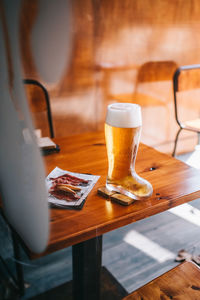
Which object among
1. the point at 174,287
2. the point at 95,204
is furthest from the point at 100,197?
the point at 174,287

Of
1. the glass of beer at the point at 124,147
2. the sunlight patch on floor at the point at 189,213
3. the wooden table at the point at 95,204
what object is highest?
the glass of beer at the point at 124,147

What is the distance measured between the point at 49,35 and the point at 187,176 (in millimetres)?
854

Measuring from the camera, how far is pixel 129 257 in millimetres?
1599

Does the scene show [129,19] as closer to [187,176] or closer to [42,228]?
[187,176]

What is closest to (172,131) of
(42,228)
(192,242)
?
(192,242)

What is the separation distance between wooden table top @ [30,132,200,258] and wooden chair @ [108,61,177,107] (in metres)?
1.34

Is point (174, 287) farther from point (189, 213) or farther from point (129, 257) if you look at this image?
point (189, 213)

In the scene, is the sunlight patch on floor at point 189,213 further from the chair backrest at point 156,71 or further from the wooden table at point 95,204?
the chair backrest at point 156,71

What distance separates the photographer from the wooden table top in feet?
2.40

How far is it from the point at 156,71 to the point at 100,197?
2.12 meters

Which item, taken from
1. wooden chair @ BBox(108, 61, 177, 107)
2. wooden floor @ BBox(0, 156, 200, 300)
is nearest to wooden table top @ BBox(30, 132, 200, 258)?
wooden floor @ BBox(0, 156, 200, 300)

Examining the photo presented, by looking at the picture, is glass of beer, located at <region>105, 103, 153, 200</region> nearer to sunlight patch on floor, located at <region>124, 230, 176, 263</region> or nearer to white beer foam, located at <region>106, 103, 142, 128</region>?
white beer foam, located at <region>106, 103, 142, 128</region>

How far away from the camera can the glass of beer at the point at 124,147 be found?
0.80m

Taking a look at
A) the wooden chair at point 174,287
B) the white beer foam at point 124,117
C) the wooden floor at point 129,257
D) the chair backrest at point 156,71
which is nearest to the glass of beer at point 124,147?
the white beer foam at point 124,117
